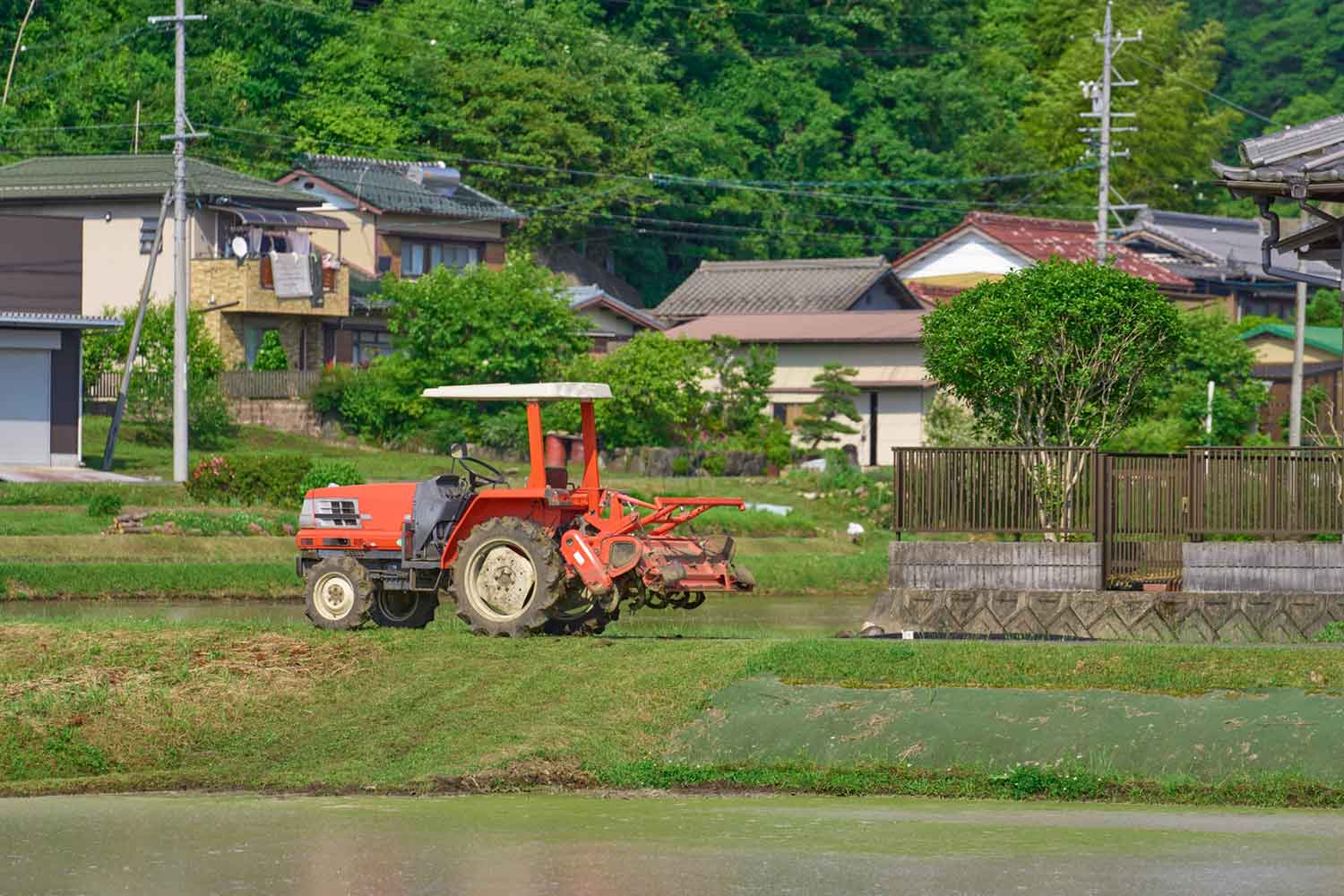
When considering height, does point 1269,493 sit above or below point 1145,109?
below

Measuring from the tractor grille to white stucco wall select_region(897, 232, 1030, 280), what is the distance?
57789mm

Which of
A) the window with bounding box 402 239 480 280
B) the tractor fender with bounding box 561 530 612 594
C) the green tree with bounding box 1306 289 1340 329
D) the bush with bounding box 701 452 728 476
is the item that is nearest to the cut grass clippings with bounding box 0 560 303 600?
the tractor fender with bounding box 561 530 612 594

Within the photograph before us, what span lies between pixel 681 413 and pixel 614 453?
2.03m

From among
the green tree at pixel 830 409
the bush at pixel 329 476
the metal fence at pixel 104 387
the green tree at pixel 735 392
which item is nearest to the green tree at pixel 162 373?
the metal fence at pixel 104 387

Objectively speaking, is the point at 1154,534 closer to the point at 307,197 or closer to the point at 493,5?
the point at 307,197

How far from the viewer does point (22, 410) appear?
48.8 m

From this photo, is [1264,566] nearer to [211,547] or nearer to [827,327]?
[211,547]

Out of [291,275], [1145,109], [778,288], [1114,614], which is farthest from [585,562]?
[1145,109]

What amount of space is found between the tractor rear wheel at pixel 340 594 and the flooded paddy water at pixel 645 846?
577 centimetres

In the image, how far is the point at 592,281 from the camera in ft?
273

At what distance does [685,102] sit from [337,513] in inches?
2690

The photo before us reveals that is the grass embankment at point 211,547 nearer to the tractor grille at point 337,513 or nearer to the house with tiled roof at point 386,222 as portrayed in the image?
the tractor grille at point 337,513

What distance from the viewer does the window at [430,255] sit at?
234 feet

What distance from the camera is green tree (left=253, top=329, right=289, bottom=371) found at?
61094 millimetres
